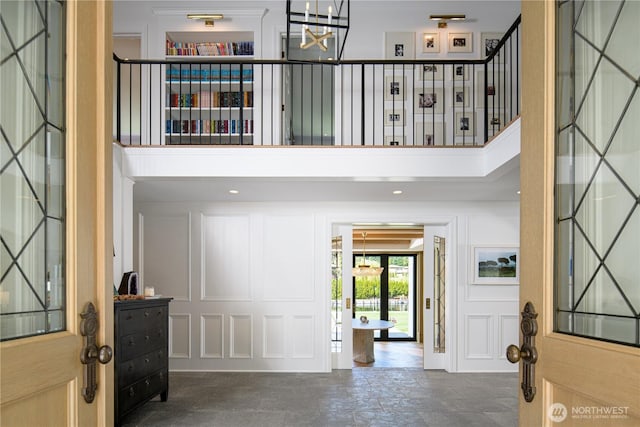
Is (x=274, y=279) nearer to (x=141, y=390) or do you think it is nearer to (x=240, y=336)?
(x=240, y=336)

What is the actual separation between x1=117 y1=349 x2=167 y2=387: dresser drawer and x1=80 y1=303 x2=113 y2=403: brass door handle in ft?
9.79

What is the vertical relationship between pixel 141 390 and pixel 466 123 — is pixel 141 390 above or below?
below

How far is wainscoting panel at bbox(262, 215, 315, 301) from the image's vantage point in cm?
688

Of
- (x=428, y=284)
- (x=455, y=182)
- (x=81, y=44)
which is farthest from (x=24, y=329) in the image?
(x=428, y=284)

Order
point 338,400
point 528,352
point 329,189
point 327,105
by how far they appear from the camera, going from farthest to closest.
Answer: point 327,105
point 329,189
point 338,400
point 528,352

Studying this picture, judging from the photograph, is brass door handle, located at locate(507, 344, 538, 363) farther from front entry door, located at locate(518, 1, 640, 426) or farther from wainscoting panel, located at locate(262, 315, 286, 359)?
wainscoting panel, located at locate(262, 315, 286, 359)

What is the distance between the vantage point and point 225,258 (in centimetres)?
693

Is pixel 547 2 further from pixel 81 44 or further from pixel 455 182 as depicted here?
pixel 455 182

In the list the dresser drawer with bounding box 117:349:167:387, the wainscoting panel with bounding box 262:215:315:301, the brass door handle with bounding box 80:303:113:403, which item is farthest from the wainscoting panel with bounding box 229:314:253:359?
the brass door handle with bounding box 80:303:113:403

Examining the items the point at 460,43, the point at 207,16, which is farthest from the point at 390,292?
the point at 207,16

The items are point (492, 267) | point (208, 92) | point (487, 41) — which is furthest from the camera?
point (492, 267)

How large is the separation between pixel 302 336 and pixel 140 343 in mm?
2774

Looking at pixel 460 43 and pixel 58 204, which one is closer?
pixel 58 204

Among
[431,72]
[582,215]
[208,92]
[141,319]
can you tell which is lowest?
[141,319]
